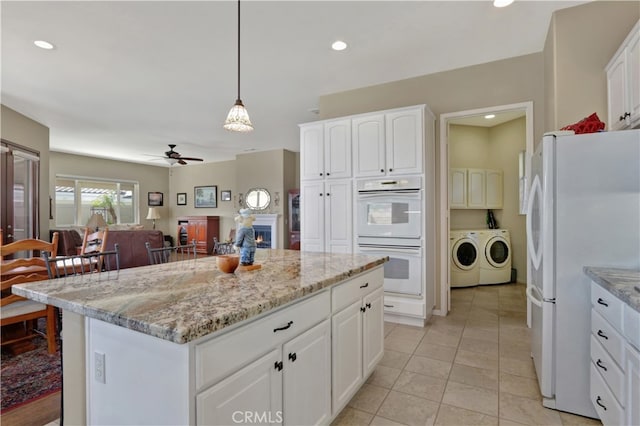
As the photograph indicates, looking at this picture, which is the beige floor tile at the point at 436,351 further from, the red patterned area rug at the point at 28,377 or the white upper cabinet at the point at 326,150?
the red patterned area rug at the point at 28,377

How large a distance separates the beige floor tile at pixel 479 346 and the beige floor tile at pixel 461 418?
96 centimetres

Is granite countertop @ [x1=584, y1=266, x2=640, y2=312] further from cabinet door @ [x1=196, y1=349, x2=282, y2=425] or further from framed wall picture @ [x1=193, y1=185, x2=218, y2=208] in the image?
framed wall picture @ [x1=193, y1=185, x2=218, y2=208]

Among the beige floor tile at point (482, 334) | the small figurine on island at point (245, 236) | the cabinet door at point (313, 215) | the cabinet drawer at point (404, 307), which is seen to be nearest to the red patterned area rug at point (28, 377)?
the small figurine on island at point (245, 236)

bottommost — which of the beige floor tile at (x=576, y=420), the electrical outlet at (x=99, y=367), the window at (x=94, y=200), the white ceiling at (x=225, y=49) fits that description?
the beige floor tile at (x=576, y=420)

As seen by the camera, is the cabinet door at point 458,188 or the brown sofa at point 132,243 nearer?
the brown sofa at point 132,243

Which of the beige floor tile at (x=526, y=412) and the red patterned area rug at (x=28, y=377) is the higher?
the red patterned area rug at (x=28, y=377)

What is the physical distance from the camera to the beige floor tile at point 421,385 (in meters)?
2.12

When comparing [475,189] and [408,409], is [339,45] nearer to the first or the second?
[408,409]

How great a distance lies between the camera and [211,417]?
1.00 meters

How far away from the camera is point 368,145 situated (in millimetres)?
3580

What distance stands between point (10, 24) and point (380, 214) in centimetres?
380

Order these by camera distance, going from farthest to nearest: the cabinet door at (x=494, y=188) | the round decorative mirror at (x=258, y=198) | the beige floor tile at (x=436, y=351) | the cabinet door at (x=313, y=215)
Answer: the round decorative mirror at (x=258, y=198)
the cabinet door at (x=494, y=188)
the cabinet door at (x=313, y=215)
the beige floor tile at (x=436, y=351)

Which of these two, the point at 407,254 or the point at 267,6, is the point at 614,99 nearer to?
the point at 407,254

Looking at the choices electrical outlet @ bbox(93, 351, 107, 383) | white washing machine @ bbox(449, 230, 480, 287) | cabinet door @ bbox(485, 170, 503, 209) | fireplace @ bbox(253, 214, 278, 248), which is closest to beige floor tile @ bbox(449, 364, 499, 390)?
electrical outlet @ bbox(93, 351, 107, 383)
